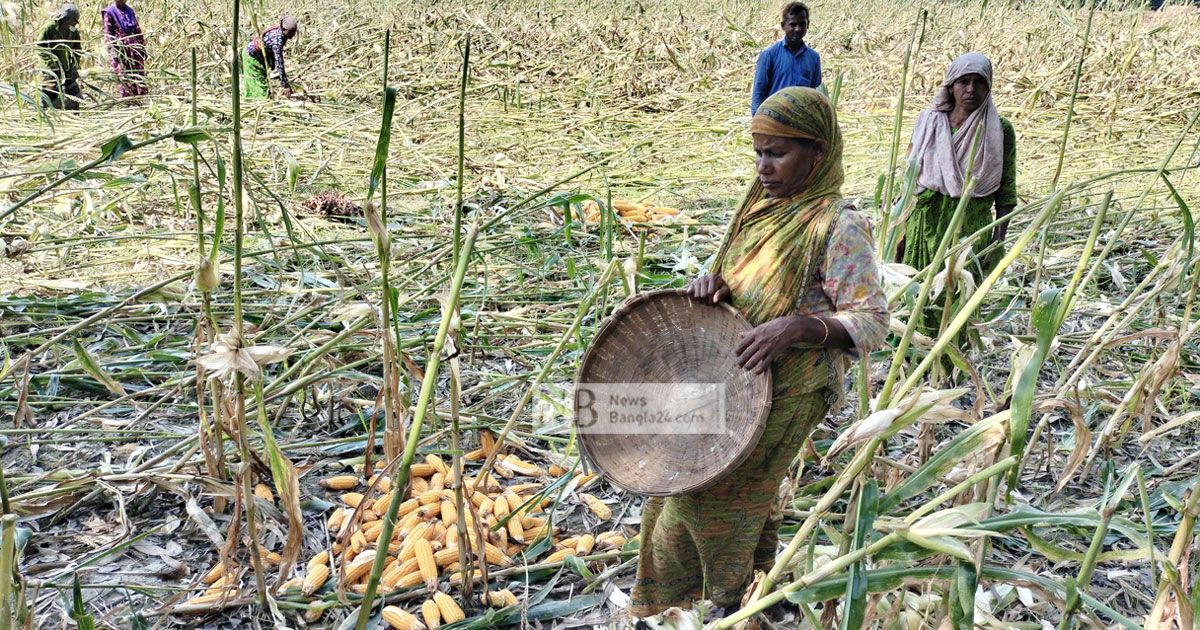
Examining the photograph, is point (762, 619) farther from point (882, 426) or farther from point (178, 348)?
point (178, 348)

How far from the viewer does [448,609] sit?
2049mm

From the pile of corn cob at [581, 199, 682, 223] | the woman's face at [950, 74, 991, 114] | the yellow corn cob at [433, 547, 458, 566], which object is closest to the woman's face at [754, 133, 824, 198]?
the yellow corn cob at [433, 547, 458, 566]

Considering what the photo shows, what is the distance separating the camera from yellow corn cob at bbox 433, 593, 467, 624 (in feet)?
6.67

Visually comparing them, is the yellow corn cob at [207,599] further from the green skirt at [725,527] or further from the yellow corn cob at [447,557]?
the green skirt at [725,527]

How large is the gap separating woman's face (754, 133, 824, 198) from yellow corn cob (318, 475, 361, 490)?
58.0 inches

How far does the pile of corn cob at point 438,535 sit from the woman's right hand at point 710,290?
670 millimetres

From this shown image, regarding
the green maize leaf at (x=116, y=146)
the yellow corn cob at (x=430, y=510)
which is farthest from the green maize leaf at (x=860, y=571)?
the yellow corn cob at (x=430, y=510)

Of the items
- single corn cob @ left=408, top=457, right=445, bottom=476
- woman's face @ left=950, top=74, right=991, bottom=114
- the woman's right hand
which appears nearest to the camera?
the woman's right hand

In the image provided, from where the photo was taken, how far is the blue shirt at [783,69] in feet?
16.2

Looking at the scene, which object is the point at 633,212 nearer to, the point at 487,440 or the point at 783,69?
the point at 783,69

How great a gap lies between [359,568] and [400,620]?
7.8 inches

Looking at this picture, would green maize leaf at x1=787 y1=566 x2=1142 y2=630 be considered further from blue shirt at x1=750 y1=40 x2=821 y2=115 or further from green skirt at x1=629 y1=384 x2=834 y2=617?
blue shirt at x1=750 y1=40 x2=821 y2=115

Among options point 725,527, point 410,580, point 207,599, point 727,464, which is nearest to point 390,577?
point 410,580

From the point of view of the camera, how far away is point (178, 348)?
124 inches
